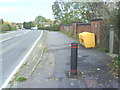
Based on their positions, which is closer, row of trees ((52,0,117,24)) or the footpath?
the footpath

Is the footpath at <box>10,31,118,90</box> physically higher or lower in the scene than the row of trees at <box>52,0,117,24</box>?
lower

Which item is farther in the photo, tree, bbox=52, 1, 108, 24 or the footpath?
tree, bbox=52, 1, 108, 24

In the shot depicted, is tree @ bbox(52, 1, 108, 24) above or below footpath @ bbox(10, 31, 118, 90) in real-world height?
above

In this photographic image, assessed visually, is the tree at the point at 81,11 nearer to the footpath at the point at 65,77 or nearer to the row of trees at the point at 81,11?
the row of trees at the point at 81,11

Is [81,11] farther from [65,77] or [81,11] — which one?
[65,77]

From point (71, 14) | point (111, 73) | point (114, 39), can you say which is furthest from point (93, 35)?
point (71, 14)

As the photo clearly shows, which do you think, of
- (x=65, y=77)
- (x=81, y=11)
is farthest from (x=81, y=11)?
(x=65, y=77)

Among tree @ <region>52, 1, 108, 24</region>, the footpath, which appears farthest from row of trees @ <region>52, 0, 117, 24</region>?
the footpath

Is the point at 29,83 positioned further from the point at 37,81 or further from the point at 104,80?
the point at 104,80

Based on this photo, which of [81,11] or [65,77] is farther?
[81,11]

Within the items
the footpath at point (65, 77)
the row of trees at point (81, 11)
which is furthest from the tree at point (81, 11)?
the footpath at point (65, 77)

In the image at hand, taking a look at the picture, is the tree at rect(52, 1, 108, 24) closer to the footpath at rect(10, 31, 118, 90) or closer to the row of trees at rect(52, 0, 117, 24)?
the row of trees at rect(52, 0, 117, 24)

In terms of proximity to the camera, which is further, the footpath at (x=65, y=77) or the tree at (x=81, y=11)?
the tree at (x=81, y=11)

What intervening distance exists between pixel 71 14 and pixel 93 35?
2496cm
